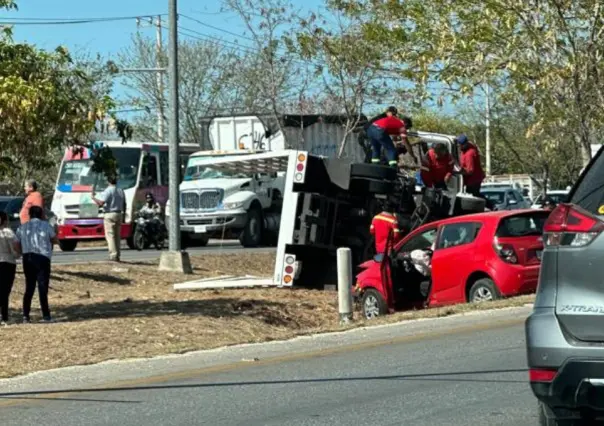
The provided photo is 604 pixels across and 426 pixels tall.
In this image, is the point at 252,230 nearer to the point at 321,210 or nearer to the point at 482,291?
the point at 321,210

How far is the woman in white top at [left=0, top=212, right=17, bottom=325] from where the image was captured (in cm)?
1522

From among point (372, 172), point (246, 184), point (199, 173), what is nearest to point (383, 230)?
point (372, 172)

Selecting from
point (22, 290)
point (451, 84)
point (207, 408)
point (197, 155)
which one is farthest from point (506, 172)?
point (207, 408)

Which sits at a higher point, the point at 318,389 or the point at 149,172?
the point at 149,172

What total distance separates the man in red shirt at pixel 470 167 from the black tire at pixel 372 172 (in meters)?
2.30

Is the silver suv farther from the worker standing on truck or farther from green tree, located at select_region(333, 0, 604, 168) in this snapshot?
green tree, located at select_region(333, 0, 604, 168)

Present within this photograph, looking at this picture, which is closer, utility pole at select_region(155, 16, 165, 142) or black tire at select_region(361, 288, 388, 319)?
black tire at select_region(361, 288, 388, 319)

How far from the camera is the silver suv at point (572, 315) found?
6.00 metres

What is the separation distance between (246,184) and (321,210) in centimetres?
1126

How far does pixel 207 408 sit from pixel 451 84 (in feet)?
44.4

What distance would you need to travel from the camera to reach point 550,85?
2016 centimetres

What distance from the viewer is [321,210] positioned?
20.7m

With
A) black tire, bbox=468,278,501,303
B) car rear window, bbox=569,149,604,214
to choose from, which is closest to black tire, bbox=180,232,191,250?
black tire, bbox=468,278,501,303

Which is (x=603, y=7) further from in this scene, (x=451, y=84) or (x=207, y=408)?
(x=207, y=408)
